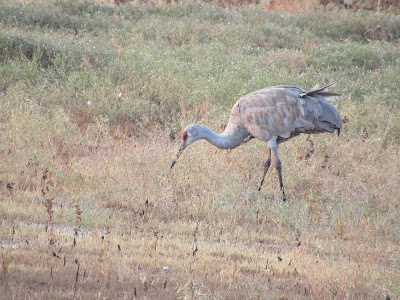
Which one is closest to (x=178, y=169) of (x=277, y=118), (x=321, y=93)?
(x=277, y=118)

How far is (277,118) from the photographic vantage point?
7.50 meters

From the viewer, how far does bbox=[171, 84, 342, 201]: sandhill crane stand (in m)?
7.46

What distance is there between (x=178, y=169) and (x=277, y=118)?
144 centimetres

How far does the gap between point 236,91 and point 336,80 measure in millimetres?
2107

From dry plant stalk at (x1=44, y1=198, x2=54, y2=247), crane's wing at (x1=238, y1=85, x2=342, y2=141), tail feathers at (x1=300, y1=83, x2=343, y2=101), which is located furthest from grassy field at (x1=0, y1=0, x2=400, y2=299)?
tail feathers at (x1=300, y1=83, x2=343, y2=101)

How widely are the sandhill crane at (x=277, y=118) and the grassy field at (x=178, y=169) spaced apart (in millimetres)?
412

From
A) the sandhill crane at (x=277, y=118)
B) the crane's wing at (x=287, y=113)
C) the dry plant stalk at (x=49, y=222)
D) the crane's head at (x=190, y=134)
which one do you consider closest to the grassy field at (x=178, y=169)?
the dry plant stalk at (x=49, y=222)

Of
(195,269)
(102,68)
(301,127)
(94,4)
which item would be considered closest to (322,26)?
(94,4)

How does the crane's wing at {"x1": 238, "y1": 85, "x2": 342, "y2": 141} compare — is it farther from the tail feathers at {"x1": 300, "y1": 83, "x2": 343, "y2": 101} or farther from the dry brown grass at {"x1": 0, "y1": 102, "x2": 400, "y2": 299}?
the dry brown grass at {"x1": 0, "y1": 102, "x2": 400, "y2": 299}

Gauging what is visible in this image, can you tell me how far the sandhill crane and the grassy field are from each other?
1.35 feet

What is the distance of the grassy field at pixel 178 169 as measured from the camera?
4785mm

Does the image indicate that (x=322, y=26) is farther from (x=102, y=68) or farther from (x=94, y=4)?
(x=102, y=68)

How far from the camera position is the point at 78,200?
661cm

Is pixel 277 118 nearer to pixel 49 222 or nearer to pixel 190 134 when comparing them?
pixel 190 134
